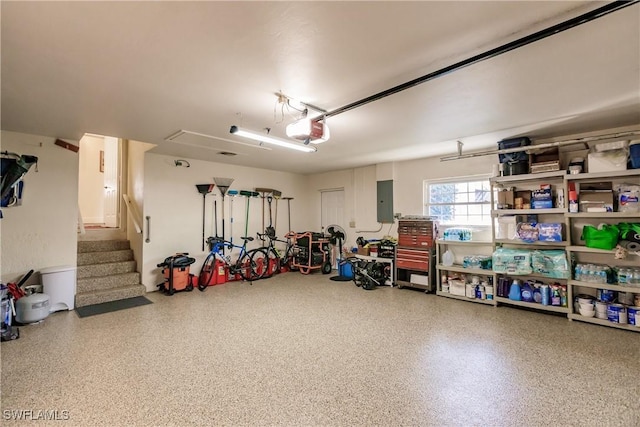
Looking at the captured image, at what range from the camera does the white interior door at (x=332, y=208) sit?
7389 mm

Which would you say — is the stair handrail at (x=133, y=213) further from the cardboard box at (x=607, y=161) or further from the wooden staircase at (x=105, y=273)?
the cardboard box at (x=607, y=161)

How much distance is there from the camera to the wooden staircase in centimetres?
449

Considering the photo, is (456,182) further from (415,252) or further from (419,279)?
(419,279)

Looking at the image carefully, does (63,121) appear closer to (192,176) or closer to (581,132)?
(192,176)

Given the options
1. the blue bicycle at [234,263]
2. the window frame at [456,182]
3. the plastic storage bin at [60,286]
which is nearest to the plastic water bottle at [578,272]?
the window frame at [456,182]

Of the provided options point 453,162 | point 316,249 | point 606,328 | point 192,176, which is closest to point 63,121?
point 192,176

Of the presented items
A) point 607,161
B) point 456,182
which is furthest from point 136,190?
point 607,161

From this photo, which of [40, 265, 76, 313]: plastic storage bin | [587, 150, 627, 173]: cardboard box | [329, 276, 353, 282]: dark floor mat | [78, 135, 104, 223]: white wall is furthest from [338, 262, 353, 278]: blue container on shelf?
[78, 135, 104, 223]: white wall

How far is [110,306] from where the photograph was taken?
429 centimetres

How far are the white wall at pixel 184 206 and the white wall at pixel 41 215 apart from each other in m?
1.08

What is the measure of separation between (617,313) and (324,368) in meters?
3.69

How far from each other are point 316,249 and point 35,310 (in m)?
4.85

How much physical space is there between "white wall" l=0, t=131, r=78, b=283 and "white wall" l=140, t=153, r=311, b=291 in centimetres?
108

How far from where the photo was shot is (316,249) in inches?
269
